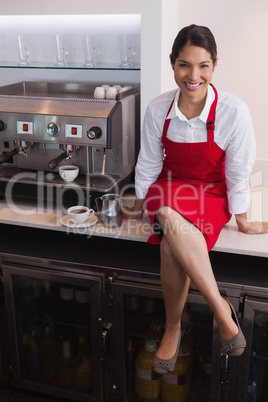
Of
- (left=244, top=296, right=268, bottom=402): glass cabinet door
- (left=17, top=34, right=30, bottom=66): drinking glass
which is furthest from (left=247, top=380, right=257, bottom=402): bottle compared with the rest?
(left=17, top=34, right=30, bottom=66): drinking glass

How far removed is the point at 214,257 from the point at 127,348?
61 centimetres

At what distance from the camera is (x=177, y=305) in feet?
6.04

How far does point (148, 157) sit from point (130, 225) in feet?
1.04

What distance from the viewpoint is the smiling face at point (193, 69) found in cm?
173

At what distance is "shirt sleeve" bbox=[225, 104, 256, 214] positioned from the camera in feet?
6.07

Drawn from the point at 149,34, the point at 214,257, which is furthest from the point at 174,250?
the point at 149,34

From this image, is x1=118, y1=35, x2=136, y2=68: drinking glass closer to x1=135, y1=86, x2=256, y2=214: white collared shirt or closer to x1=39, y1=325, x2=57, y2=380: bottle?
x1=135, y1=86, x2=256, y2=214: white collared shirt

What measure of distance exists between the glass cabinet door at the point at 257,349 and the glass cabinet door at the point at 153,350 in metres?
0.18

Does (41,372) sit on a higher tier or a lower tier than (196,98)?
lower

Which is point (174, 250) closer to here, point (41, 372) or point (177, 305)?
point (177, 305)

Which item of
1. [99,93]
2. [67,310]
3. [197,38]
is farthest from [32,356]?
[197,38]

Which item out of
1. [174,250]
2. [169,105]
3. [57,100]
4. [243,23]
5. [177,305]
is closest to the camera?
[174,250]

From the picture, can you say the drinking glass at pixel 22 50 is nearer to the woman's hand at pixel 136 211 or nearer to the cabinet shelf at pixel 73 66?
the cabinet shelf at pixel 73 66

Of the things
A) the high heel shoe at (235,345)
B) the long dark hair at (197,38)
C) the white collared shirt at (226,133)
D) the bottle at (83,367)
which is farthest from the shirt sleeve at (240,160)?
the bottle at (83,367)
